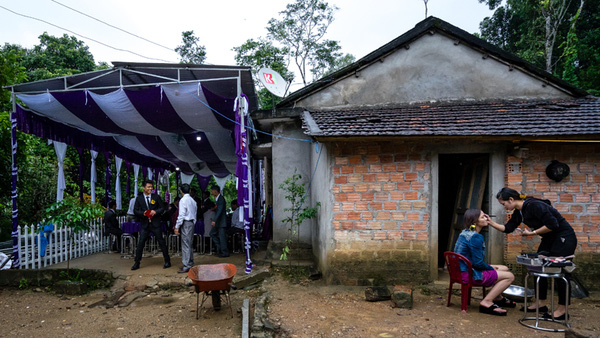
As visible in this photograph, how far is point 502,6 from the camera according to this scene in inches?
837

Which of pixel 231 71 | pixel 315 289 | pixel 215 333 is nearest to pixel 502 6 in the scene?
pixel 231 71

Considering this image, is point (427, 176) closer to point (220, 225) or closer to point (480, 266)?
point (480, 266)

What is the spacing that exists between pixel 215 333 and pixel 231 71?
4.72 metres

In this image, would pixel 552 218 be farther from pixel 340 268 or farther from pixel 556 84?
pixel 556 84

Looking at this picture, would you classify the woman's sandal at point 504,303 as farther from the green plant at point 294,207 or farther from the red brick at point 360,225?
the green plant at point 294,207

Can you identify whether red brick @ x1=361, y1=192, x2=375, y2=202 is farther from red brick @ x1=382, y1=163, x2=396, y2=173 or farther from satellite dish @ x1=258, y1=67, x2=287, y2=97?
satellite dish @ x1=258, y1=67, x2=287, y2=97

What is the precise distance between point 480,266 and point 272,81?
16.4ft

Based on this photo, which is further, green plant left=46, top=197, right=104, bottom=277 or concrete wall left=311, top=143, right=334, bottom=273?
green plant left=46, top=197, right=104, bottom=277

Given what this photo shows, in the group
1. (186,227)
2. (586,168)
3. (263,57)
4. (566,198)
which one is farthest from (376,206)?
(263,57)

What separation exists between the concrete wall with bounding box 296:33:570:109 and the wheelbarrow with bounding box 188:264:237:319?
13.0 feet

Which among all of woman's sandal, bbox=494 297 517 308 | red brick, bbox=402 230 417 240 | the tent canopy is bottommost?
woman's sandal, bbox=494 297 517 308

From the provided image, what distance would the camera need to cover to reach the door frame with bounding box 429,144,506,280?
5.71 meters

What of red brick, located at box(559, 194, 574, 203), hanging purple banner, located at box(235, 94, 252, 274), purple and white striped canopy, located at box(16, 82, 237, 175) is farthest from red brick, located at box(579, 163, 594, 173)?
purple and white striped canopy, located at box(16, 82, 237, 175)

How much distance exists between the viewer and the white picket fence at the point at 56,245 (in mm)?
6820
